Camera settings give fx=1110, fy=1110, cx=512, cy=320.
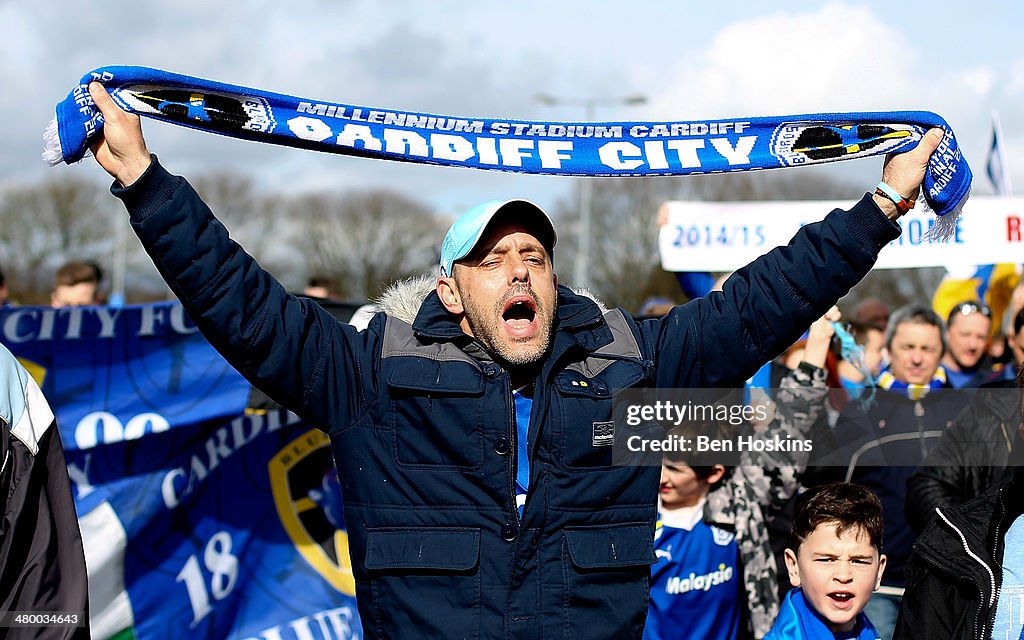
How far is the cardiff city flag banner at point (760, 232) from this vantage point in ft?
19.3

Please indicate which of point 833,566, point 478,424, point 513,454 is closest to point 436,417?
point 478,424

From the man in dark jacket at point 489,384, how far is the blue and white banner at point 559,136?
0.74ft

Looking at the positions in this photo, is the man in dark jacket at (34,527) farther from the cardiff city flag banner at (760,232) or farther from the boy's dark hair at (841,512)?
the cardiff city flag banner at (760,232)

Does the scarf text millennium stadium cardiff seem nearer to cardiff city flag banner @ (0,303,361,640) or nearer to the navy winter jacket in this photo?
the navy winter jacket

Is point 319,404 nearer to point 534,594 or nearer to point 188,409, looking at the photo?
point 534,594

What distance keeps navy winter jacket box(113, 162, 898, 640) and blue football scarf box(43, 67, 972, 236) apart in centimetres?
46

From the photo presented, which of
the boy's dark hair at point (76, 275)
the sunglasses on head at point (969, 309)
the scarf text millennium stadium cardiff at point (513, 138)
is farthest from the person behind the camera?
the boy's dark hair at point (76, 275)

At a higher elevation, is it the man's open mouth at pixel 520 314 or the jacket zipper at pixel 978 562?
the man's open mouth at pixel 520 314

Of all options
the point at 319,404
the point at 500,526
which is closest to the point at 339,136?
the point at 319,404

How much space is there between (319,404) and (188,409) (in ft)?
8.73

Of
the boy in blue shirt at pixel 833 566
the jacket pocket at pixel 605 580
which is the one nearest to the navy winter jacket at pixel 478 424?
the jacket pocket at pixel 605 580

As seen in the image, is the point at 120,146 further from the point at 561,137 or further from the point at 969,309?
the point at 969,309

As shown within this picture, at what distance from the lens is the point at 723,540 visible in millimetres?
4406

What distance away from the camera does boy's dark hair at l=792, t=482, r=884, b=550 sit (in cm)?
351
